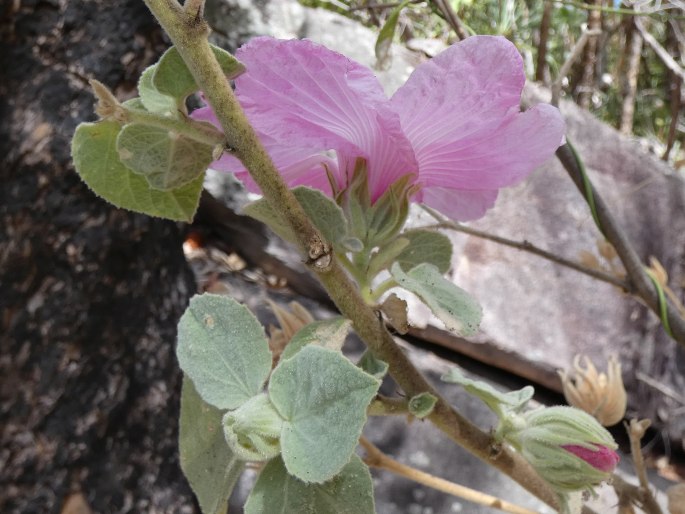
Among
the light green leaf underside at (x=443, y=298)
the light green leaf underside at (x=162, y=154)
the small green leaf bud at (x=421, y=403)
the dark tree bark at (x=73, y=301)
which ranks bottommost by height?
the dark tree bark at (x=73, y=301)

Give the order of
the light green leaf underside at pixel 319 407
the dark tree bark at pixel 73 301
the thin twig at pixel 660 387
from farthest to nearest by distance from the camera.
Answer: the thin twig at pixel 660 387 → the dark tree bark at pixel 73 301 → the light green leaf underside at pixel 319 407

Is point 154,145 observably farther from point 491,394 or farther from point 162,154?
point 491,394

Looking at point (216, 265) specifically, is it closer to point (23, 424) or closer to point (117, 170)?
point (23, 424)

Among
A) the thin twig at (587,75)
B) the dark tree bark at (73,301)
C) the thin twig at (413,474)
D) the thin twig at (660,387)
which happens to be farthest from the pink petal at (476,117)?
the thin twig at (587,75)

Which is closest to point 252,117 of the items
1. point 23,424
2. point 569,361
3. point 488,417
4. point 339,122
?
point 339,122

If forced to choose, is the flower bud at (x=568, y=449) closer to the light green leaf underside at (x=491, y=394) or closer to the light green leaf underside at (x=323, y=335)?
the light green leaf underside at (x=491, y=394)

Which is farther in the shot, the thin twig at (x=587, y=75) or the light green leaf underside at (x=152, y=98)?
the thin twig at (x=587, y=75)
